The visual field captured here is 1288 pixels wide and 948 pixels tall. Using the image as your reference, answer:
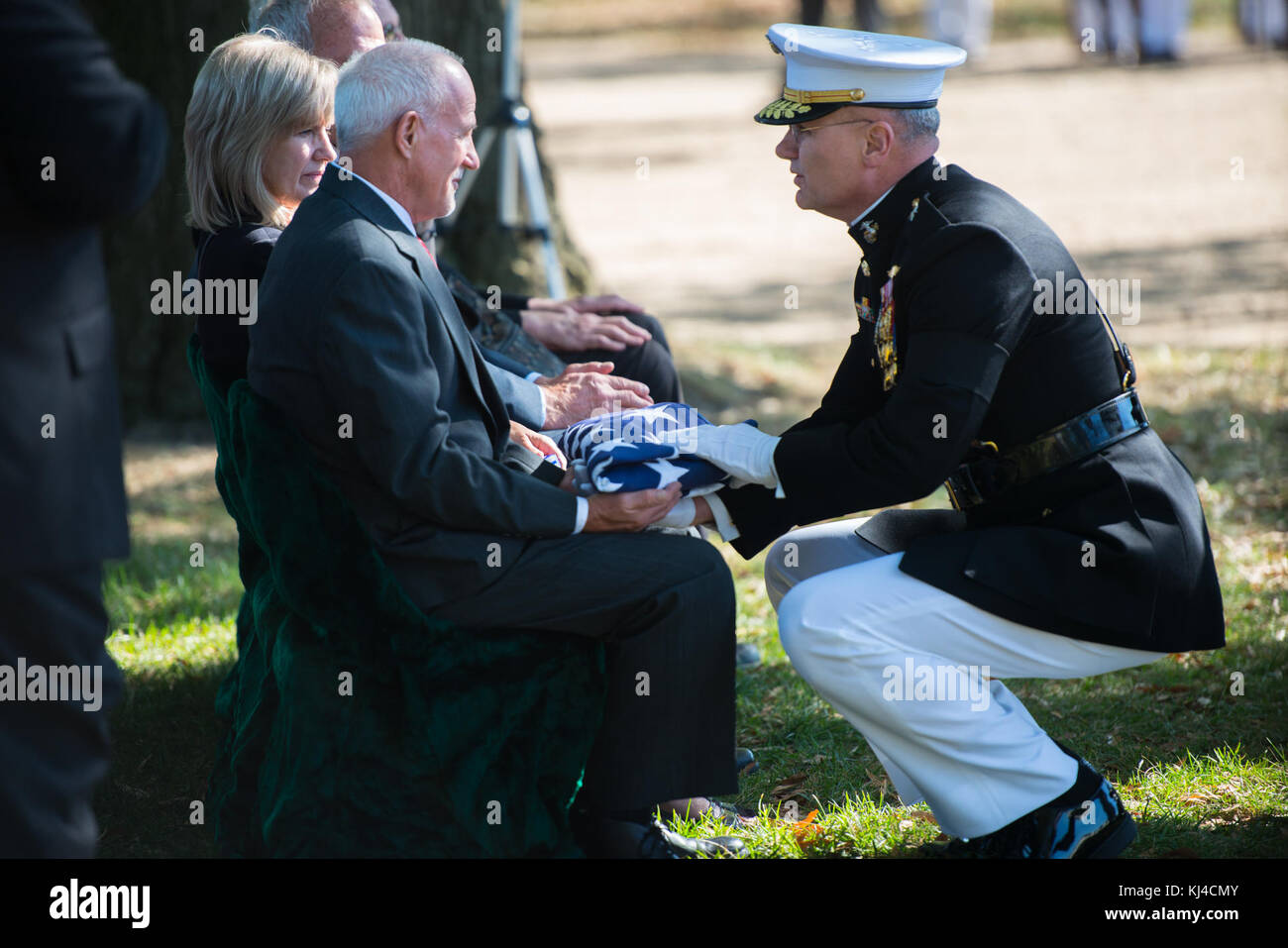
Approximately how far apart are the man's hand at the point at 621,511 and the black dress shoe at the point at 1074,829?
99 centimetres

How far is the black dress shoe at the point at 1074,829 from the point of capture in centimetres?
293

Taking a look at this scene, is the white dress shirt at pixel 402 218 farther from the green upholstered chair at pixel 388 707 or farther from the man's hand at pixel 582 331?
the man's hand at pixel 582 331

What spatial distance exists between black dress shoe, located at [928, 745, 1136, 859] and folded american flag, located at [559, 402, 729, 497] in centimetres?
96

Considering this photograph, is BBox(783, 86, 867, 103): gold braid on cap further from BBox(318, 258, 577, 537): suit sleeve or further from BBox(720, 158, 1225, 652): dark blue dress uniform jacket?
BBox(318, 258, 577, 537): suit sleeve

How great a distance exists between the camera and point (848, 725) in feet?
13.3

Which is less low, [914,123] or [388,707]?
[914,123]

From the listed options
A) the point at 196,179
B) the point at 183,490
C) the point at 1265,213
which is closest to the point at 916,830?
the point at 196,179

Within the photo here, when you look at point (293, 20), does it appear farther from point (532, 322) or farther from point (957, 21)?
point (957, 21)

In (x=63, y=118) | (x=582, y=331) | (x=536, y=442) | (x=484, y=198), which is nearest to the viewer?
(x=63, y=118)

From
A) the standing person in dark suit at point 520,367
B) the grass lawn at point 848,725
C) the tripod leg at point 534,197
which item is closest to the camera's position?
the grass lawn at point 848,725

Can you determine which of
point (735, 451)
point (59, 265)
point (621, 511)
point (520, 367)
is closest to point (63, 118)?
point (59, 265)

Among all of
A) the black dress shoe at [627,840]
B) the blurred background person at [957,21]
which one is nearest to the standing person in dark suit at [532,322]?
the black dress shoe at [627,840]

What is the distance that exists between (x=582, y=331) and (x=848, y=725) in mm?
1400

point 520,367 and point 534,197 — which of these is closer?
point 520,367
